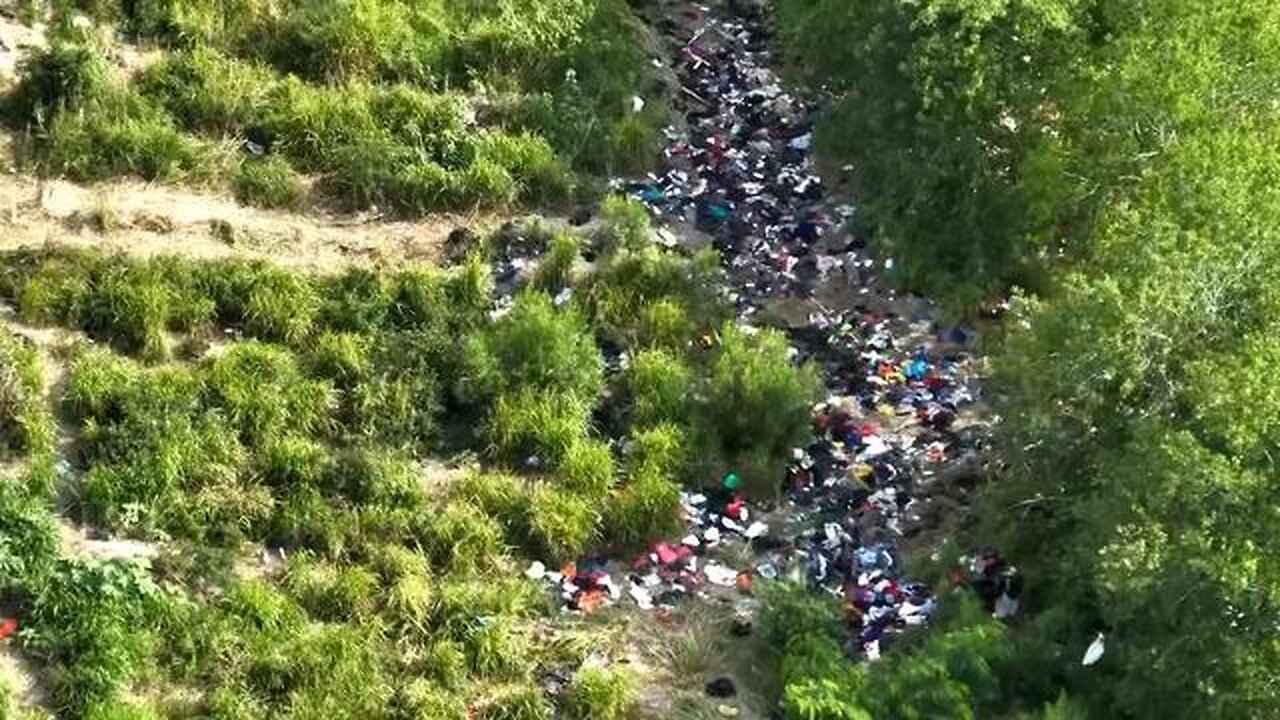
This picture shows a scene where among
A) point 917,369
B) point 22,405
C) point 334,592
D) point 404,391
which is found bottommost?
point 334,592

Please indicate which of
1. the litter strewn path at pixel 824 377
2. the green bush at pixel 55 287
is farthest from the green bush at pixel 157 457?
the litter strewn path at pixel 824 377

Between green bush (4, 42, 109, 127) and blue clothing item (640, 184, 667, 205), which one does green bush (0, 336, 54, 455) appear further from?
blue clothing item (640, 184, 667, 205)

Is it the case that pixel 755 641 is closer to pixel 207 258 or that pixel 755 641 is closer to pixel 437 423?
pixel 437 423

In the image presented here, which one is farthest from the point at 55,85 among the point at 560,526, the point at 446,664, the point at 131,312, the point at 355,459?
the point at 446,664

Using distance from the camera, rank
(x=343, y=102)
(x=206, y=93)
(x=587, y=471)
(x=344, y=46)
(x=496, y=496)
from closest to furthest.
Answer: (x=496, y=496)
(x=587, y=471)
(x=206, y=93)
(x=343, y=102)
(x=344, y=46)

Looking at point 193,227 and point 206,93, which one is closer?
point 193,227

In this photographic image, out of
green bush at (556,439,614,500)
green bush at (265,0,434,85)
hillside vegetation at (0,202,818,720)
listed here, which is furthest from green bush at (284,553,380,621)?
green bush at (265,0,434,85)

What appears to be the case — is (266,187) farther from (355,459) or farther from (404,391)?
(355,459)

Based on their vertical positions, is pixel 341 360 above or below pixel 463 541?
above
